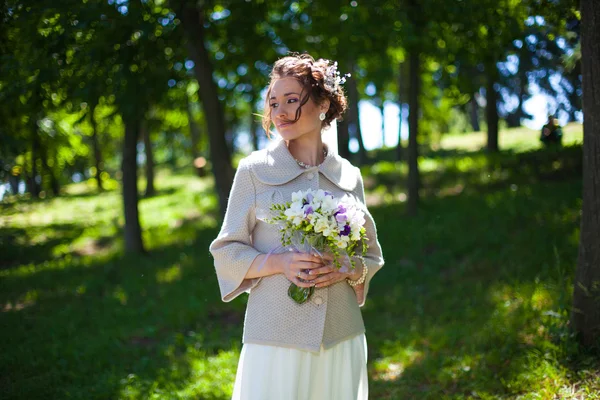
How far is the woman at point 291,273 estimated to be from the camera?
2725 mm

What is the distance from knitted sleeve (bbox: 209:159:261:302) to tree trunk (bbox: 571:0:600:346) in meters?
3.02

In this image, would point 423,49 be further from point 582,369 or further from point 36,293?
point 36,293

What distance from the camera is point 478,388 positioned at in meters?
4.75

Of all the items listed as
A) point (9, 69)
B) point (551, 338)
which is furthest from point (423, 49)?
point (9, 69)

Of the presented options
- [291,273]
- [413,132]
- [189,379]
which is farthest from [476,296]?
[291,273]

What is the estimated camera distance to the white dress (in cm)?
270

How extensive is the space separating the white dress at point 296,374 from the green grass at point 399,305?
2.12 metres

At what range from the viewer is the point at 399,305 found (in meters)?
7.41

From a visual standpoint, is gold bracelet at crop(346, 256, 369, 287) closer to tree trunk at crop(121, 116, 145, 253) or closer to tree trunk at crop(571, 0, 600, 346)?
tree trunk at crop(571, 0, 600, 346)

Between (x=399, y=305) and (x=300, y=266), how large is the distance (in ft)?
16.5

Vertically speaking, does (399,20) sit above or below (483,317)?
above

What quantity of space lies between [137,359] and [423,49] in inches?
240

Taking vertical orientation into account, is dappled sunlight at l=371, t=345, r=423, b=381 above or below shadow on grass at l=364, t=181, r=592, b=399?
below

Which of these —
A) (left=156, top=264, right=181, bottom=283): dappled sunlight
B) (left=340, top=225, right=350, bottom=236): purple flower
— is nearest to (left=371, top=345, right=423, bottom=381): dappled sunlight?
(left=340, top=225, right=350, bottom=236): purple flower
